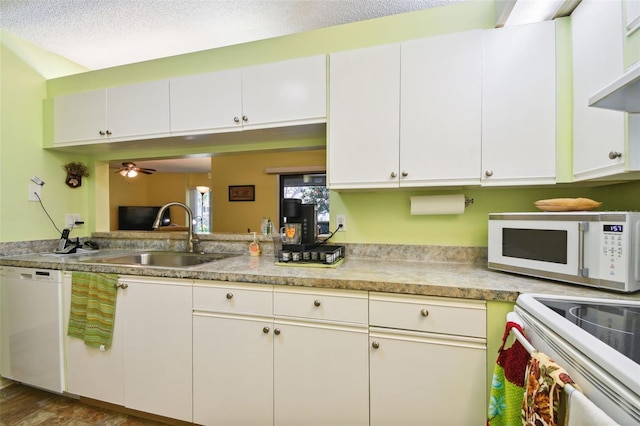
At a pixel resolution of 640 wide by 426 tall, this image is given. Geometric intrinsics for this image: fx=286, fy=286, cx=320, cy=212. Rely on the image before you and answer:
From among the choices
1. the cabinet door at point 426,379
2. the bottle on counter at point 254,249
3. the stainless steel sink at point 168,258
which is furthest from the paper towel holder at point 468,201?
the stainless steel sink at point 168,258

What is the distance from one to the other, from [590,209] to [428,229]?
756 millimetres

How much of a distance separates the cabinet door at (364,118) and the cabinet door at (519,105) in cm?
45

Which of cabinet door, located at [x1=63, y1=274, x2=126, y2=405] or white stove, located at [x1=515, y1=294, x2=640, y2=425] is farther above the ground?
Answer: white stove, located at [x1=515, y1=294, x2=640, y2=425]

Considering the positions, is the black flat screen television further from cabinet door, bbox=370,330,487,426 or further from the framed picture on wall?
cabinet door, bbox=370,330,487,426

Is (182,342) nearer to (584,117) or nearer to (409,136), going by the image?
(409,136)

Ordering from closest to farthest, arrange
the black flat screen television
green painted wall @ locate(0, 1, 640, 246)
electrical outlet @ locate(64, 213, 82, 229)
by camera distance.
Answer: green painted wall @ locate(0, 1, 640, 246)
electrical outlet @ locate(64, 213, 82, 229)
the black flat screen television

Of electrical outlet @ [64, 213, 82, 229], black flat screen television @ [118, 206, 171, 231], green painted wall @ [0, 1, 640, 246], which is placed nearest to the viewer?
green painted wall @ [0, 1, 640, 246]

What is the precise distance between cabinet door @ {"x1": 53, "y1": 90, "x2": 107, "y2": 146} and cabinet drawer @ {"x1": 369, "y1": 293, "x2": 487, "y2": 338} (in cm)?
223

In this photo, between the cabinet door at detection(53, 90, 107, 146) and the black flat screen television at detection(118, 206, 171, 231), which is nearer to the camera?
the cabinet door at detection(53, 90, 107, 146)

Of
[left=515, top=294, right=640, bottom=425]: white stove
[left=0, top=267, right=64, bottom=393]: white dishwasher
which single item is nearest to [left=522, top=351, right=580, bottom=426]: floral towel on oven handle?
[left=515, top=294, right=640, bottom=425]: white stove

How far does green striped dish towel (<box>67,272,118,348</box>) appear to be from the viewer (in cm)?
163

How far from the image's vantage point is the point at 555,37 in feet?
4.47

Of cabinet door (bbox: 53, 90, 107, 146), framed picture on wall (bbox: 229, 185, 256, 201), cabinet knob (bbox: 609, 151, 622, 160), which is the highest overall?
cabinet door (bbox: 53, 90, 107, 146)

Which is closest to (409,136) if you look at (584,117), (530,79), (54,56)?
(530,79)
